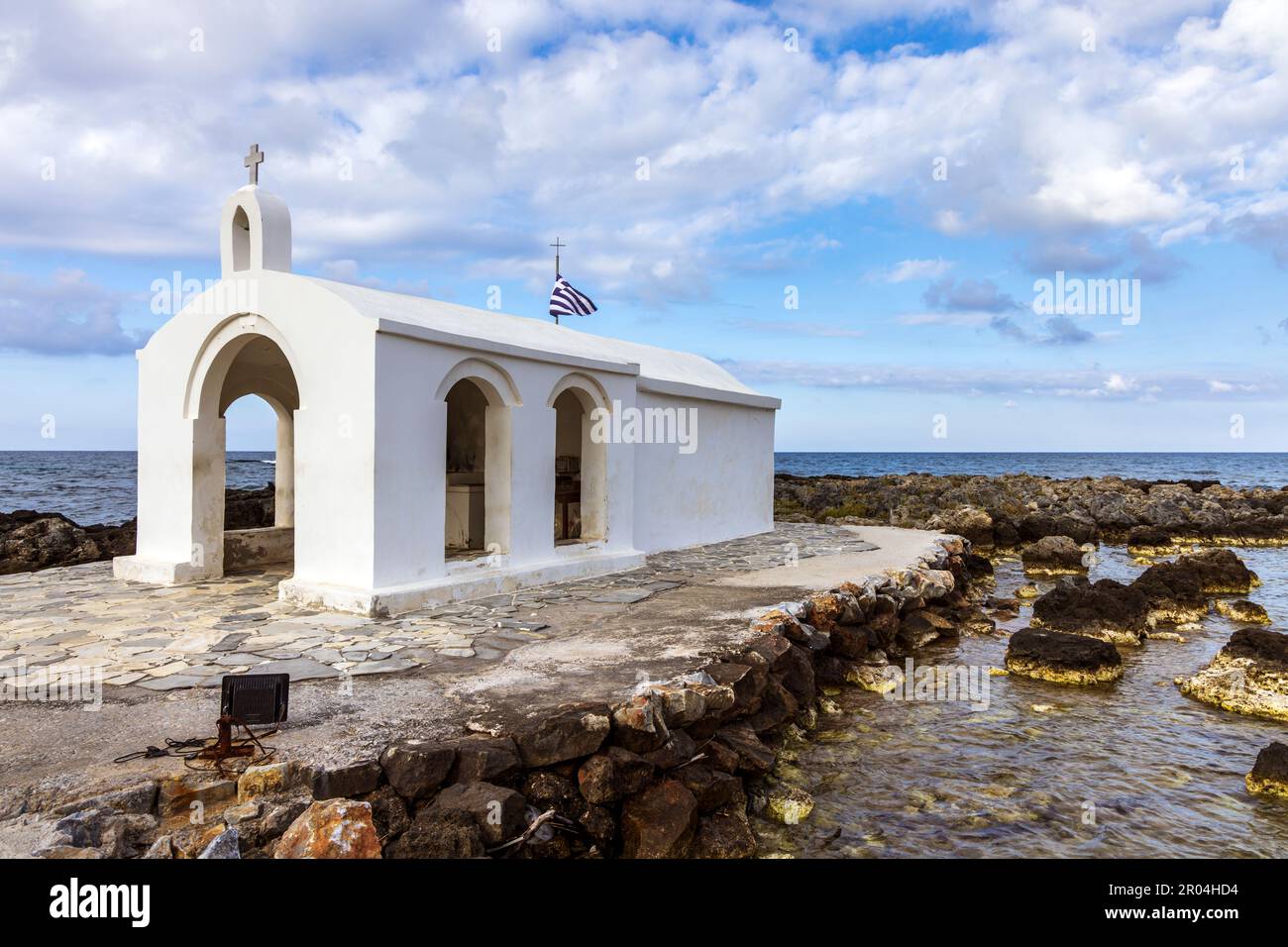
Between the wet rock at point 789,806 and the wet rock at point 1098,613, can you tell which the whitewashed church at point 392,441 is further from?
the wet rock at point 1098,613

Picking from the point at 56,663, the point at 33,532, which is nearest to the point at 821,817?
the point at 56,663

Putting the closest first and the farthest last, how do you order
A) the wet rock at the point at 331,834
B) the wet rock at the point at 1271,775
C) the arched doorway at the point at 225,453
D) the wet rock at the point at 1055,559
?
the wet rock at the point at 331,834 < the wet rock at the point at 1271,775 < the arched doorway at the point at 225,453 < the wet rock at the point at 1055,559

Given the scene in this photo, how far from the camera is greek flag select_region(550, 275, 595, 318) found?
15.8m

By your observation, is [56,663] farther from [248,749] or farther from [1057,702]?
[1057,702]

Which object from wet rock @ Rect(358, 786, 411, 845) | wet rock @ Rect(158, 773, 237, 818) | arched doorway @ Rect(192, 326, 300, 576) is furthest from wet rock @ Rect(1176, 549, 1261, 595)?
wet rock @ Rect(158, 773, 237, 818)

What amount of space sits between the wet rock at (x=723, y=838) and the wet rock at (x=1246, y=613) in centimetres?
1268

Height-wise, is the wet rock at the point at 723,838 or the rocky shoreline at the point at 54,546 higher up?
the rocky shoreline at the point at 54,546

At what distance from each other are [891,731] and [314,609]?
6169 mm

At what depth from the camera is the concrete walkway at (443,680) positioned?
202 inches

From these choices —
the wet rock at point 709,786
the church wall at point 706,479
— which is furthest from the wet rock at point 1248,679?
the church wall at point 706,479
